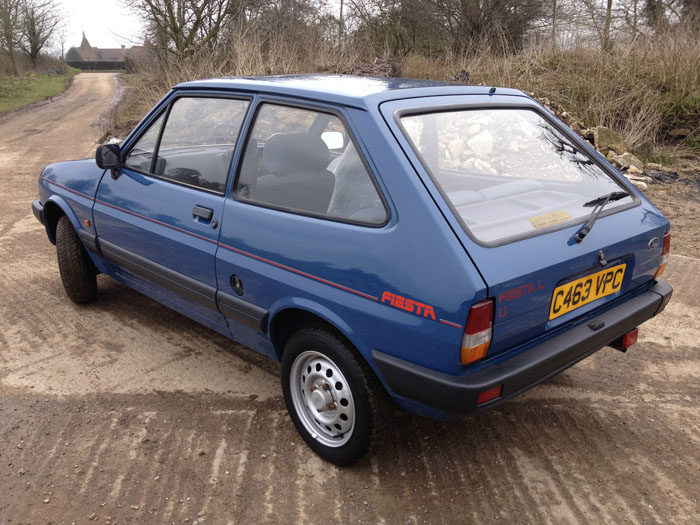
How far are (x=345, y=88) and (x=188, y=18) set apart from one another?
1840 cm

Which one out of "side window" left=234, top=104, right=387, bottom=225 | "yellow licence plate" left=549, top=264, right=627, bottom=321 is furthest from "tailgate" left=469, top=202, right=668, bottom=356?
"side window" left=234, top=104, right=387, bottom=225

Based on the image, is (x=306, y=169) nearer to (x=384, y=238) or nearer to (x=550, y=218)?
(x=384, y=238)

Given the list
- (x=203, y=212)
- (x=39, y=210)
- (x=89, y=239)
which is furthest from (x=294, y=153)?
(x=39, y=210)

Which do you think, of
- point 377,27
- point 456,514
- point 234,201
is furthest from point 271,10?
point 456,514

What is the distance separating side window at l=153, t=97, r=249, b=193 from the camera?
116 inches

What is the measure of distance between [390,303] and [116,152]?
89.3 inches

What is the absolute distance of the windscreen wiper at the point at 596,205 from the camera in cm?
237

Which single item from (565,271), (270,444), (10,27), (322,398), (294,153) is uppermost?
(10,27)

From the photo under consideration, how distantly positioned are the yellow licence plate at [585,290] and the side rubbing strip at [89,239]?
2.96m

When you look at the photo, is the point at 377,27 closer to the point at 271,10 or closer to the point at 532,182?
the point at 271,10

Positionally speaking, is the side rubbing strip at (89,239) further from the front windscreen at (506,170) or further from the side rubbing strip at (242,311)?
the front windscreen at (506,170)

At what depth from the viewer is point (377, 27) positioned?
1988cm

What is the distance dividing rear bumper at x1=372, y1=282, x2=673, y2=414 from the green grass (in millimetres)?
23035

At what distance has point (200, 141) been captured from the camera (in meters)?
3.33
